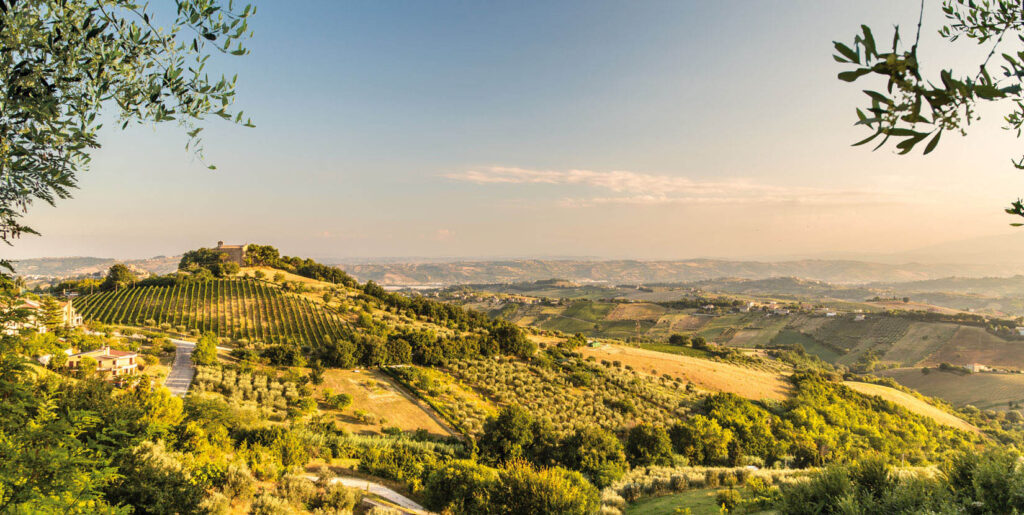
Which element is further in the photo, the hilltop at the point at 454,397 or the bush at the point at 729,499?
the hilltop at the point at 454,397

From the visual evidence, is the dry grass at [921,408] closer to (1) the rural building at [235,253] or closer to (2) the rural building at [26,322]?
(2) the rural building at [26,322]

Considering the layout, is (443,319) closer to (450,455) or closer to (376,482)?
(450,455)

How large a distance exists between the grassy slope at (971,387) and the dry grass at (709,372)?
102ft

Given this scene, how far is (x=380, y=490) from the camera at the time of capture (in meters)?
12.9

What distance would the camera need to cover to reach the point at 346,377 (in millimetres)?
29250

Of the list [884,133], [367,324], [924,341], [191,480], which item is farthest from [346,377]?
[924,341]

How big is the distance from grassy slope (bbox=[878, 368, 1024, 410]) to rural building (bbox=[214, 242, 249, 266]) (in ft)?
338

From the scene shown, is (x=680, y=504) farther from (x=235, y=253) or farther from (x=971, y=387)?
(x=235, y=253)

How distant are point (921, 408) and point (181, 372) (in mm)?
61005

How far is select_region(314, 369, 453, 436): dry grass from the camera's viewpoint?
22766 millimetres

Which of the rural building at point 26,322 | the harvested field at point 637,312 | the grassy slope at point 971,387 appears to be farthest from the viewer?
the harvested field at point 637,312

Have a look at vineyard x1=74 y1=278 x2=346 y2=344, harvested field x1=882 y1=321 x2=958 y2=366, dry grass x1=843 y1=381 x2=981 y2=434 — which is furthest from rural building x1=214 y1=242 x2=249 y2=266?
harvested field x1=882 y1=321 x2=958 y2=366

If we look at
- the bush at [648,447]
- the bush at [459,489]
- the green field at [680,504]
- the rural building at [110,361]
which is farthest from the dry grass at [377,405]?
the green field at [680,504]

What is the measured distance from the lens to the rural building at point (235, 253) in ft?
213
